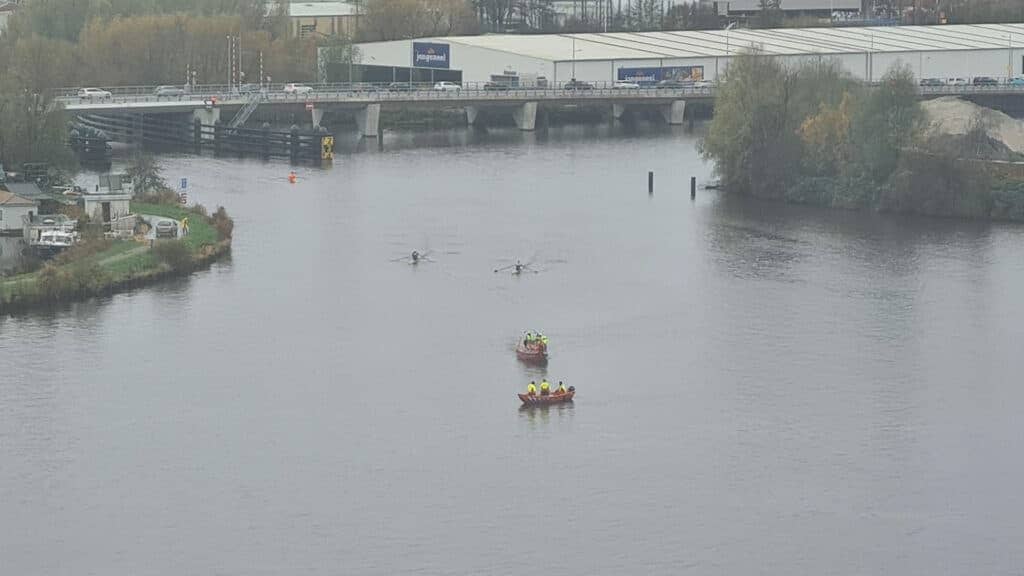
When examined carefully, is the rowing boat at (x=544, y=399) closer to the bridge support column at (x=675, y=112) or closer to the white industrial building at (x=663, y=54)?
the bridge support column at (x=675, y=112)

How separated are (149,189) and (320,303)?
9.82 metres

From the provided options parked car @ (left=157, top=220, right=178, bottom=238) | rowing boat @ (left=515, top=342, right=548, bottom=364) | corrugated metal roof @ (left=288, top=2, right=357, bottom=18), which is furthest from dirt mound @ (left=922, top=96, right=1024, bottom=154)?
corrugated metal roof @ (left=288, top=2, right=357, bottom=18)

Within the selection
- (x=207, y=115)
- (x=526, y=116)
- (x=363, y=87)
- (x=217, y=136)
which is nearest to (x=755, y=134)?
(x=217, y=136)

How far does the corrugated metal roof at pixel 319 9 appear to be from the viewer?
75500mm

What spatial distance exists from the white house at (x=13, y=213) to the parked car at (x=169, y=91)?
67.8 feet

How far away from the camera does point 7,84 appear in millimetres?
43938

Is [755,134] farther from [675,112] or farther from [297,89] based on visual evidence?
[297,89]

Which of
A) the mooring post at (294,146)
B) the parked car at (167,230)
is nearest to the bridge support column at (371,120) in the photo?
the mooring post at (294,146)

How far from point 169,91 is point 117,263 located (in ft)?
83.8

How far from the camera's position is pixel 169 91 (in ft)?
182

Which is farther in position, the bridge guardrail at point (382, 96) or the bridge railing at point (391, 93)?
the bridge railing at point (391, 93)

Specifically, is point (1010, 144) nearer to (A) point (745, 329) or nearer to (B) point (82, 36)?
(A) point (745, 329)

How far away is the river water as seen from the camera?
19219 mm

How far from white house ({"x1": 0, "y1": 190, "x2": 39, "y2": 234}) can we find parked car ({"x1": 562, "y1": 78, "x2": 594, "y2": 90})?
86.6ft
